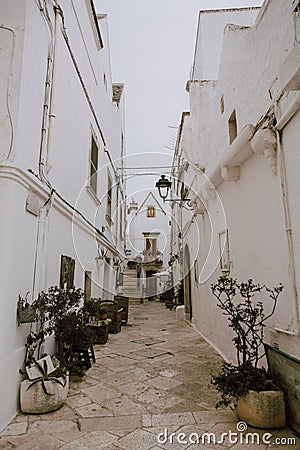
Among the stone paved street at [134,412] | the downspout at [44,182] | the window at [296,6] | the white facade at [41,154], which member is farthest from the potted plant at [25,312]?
the window at [296,6]

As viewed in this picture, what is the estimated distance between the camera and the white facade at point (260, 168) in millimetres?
3486

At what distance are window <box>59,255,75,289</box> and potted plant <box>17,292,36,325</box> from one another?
1.74 m

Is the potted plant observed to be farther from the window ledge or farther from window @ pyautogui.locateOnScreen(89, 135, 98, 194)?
window @ pyautogui.locateOnScreen(89, 135, 98, 194)

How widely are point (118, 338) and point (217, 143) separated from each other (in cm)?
549

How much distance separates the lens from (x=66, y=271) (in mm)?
5832

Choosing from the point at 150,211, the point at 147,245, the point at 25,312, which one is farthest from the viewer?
the point at 147,245

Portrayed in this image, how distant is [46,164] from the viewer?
4.74m

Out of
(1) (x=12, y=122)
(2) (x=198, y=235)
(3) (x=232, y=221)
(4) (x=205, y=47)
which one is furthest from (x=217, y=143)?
(1) (x=12, y=122)

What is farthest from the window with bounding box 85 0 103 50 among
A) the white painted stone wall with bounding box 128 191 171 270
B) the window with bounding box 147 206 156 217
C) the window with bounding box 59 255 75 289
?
the window with bounding box 147 206 156 217

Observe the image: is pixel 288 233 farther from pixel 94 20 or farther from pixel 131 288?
pixel 131 288

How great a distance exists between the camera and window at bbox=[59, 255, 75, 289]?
18.4ft

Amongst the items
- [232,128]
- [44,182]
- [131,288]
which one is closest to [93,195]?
[44,182]

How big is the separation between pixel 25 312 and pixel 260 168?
3.55 m

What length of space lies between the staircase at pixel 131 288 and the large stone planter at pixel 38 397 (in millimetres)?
16245
